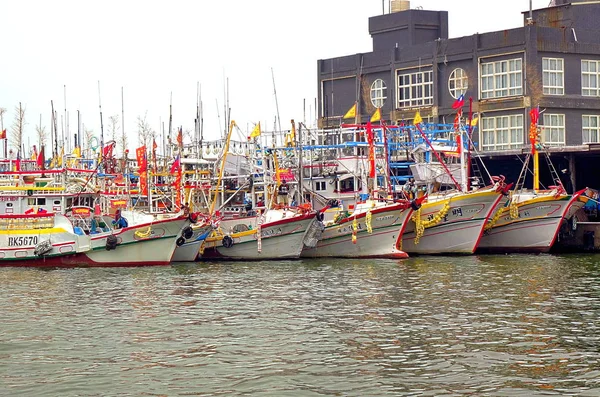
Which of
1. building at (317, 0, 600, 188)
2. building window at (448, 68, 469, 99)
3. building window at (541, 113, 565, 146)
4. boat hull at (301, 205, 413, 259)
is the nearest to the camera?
boat hull at (301, 205, 413, 259)

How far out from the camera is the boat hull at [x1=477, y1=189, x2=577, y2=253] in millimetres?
55750

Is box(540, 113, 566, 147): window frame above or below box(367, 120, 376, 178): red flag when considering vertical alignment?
above

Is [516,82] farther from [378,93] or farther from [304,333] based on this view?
[304,333]

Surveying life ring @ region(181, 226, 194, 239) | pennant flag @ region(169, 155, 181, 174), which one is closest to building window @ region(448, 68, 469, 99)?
pennant flag @ region(169, 155, 181, 174)

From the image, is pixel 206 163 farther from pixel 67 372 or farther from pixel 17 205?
pixel 67 372

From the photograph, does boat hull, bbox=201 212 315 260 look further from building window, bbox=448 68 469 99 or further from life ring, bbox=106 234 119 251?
building window, bbox=448 68 469 99

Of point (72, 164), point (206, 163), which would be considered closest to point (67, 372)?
point (206, 163)

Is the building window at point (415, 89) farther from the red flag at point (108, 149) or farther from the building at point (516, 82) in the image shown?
the red flag at point (108, 149)

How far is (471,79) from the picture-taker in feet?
250

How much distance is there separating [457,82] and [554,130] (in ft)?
25.5

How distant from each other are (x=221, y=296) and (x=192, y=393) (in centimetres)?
1546

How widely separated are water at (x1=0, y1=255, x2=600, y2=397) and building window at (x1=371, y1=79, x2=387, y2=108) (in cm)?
3793

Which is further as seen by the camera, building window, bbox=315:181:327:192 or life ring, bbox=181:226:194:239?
building window, bbox=315:181:327:192

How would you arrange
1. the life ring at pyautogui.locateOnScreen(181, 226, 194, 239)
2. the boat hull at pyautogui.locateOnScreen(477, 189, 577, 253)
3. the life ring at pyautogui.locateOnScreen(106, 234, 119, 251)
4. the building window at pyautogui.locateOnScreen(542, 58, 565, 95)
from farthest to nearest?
1. the building window at pyautogui.locateOnScreen(542, 58, 565, 95)
2. the boat hull at pyautogui.locateOnScreen(477, 189, 577, 253)
3. the life ring at pyautogui.locateOnScreen(181, 226, 194, 239)
4. the life ring at pyautogui.locateOnScreen(106, 234, 119, 251)
